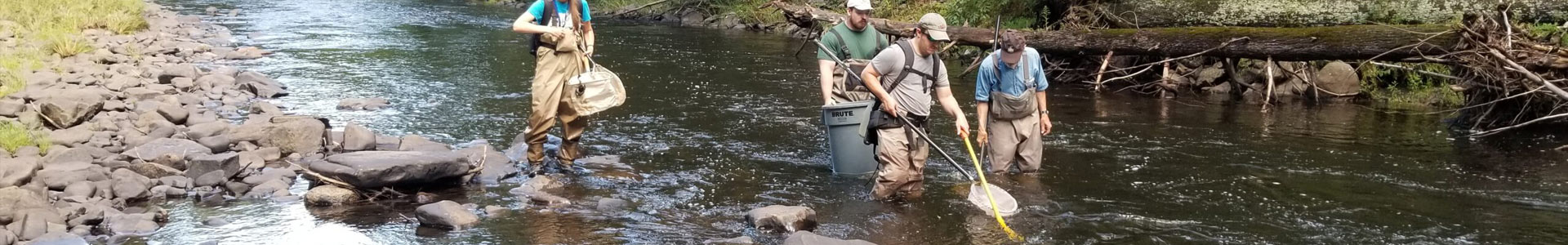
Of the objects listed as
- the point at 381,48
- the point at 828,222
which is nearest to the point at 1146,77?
the point at 828,222

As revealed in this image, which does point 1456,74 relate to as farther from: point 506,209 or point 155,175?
point 155,175

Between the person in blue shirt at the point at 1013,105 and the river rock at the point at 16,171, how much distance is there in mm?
5393

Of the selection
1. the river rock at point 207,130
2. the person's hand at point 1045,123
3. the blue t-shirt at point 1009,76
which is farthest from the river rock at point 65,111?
the person's hand at point 1045,123

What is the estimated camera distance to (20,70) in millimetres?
12594

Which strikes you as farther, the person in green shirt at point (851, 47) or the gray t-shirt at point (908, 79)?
the person in green shirt at point (851, 47)

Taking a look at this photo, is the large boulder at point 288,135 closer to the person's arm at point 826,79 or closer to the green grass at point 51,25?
the green grass at point 51,25

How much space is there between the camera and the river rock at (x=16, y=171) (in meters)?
7.03

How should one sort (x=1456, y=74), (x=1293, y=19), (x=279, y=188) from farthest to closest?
(x=1293, y=19) < (x=1456, y=74) < (x=279, y=188)

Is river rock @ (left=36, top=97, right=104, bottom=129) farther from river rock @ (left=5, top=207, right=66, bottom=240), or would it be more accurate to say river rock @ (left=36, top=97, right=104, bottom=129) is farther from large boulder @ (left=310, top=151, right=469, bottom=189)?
river rock @ (left=5, top=207, right=66, bottom=240)

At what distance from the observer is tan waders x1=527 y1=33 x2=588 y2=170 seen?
26.7ft

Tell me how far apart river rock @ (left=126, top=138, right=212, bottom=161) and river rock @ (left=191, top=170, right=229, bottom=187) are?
1.87 ft

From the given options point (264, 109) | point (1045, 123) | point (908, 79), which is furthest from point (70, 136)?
point (1045, 123)

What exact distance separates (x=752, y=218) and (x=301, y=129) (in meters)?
3.88

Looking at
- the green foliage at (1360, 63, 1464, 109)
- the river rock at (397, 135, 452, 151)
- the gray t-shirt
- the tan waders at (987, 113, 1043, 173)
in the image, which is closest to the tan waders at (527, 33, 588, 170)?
the river rock at (397, 135, 452, 151)
